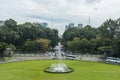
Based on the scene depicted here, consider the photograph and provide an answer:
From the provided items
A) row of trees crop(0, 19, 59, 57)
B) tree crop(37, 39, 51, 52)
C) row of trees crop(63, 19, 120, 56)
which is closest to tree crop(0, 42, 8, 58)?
tree crop(37, 39, 51, 52)

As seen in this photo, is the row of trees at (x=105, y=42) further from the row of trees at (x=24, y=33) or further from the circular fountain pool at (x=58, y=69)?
the circular fountain pool at (x=58, y=69)

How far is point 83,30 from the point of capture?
79.5m

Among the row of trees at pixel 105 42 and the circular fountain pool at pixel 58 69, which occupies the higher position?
the row of trees at pixel 105 42

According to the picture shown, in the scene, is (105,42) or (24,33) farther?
(24,33)

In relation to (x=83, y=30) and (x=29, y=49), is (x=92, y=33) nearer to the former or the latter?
(x=83, y=30)

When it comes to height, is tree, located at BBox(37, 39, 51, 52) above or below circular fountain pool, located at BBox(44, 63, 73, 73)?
above

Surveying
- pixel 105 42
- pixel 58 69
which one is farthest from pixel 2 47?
pixel 105 42

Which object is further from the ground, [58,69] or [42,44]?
[42,44]

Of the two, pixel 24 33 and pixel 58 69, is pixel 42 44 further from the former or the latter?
pixel 58 69

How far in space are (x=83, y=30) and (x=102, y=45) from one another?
738 inches

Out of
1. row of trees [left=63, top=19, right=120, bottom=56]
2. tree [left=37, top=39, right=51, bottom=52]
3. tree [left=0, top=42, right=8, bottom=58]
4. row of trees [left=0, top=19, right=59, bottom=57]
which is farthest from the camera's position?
row of trees [left=0, top=19, right=59, bottom=57]

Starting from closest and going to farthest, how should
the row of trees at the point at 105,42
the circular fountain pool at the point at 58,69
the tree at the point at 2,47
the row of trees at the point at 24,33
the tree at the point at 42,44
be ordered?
the circular fountain pool at the point at 58,69
the tree at the point at 2,47
the row of trees at the point at 105,42
the tree at the point at 42,44
the row of trees at the point at 24,33

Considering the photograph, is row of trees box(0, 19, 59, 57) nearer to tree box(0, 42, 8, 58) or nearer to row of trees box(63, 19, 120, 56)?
row of trees box(63, 19, 120, 56)

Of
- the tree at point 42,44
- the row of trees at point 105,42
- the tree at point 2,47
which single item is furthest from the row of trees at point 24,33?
the tree at point 2,47
